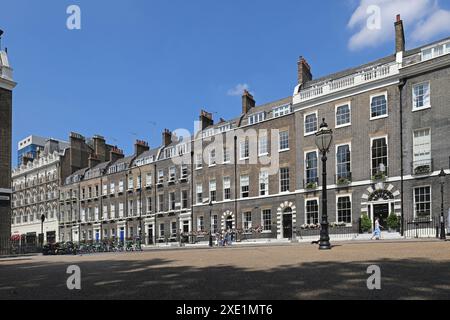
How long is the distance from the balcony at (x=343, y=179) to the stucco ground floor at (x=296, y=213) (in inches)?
13.7

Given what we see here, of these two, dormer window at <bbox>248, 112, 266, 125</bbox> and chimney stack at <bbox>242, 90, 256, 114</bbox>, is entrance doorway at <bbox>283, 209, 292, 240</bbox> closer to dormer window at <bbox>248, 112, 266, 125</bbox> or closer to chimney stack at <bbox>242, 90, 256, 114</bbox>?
dormer window at <bbox>248, 112, 266, 125</bbox>

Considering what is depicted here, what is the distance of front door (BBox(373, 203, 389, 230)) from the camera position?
3009 cm

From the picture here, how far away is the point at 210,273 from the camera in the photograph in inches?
345

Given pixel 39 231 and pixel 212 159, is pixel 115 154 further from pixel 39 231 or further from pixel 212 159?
pixel 212 159

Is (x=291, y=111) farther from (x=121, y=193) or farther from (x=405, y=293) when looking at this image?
(x=405, y=293)

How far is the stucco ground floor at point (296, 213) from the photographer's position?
28578 millimetres

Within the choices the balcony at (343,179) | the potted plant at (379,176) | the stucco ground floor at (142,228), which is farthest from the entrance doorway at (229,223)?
the potted plant at (379,176)

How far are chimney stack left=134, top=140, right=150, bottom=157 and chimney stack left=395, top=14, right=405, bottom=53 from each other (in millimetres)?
37088

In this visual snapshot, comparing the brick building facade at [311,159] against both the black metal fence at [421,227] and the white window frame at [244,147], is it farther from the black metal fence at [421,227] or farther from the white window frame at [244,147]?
the black metal fence at [421,227]

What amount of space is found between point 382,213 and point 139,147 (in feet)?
122

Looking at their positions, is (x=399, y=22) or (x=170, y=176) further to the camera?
(x=170, y=176)

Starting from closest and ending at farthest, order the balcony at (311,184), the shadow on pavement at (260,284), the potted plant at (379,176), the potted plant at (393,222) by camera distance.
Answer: the shadow on pavement at (260,284)
the potted plant at (393,222)
the potted plant at (379,176)
the balcony at (311,184)
